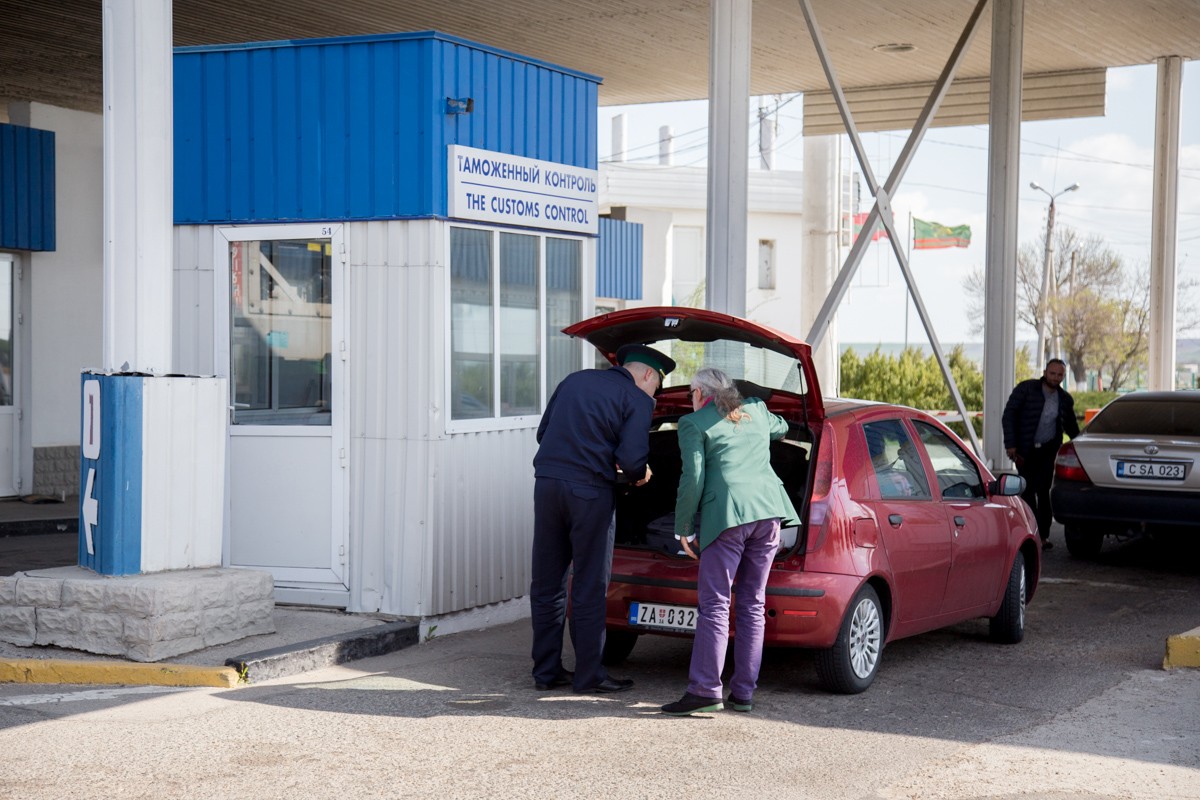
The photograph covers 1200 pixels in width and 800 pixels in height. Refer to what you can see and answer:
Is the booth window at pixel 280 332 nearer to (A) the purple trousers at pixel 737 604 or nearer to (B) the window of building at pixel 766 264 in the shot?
(A) the purple trousers at pixel 737 604

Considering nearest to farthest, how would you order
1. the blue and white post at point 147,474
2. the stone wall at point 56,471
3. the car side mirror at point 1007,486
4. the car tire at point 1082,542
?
the blue and white post at point 147,474
the car side mirror at point 1007,486
the car tire at point 1082,542
the stone wall at point 56,471

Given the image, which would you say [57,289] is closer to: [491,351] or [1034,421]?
[491,351]

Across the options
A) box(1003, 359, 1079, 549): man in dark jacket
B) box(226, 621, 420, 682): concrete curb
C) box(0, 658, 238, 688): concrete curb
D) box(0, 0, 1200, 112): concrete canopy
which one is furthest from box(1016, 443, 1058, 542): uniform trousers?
box(0, 658, 238, 688): concrete curb

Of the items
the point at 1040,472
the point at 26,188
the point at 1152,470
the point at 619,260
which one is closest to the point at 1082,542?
the point at 1040,472

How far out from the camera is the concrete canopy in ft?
53.2

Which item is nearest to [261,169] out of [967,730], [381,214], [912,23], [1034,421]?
[381,214]

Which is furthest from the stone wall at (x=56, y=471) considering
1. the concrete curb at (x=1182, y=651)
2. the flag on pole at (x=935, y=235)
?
the flag on pole at (x=935, y=235)

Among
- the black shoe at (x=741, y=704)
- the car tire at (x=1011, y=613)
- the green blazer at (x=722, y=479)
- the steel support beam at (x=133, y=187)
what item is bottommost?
the black shoe at (x=741, y=704)

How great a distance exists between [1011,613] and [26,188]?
38.0 feet

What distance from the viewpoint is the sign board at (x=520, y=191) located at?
8.97m

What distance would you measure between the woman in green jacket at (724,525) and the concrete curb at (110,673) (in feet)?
7.94

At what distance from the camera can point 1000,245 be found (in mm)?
17438

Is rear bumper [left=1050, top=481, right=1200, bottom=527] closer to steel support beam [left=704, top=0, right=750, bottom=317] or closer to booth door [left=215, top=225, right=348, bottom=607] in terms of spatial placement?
steel support beam [left=704, top=0, right=750, bottom=317]

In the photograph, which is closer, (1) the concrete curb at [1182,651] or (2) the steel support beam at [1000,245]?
(1) the concrete curb at [1182,651]
